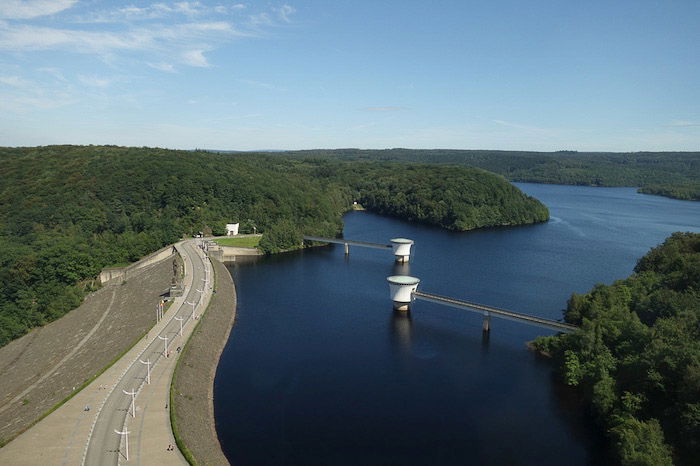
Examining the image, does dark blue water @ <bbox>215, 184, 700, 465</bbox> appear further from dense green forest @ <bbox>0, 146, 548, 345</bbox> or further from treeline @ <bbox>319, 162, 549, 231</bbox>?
treeline @ <bbox>319, 162, 549, 231</bbox>

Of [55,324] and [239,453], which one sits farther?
[55,324]

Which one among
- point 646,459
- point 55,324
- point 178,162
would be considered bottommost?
point 55,324

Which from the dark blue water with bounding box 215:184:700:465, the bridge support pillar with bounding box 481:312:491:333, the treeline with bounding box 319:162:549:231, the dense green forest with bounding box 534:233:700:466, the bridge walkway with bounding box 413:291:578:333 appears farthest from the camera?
the treeline with bounding box 319:162:549:231

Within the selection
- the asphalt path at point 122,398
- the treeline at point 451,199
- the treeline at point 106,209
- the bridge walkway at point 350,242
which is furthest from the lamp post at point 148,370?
the treeline at point 451,199

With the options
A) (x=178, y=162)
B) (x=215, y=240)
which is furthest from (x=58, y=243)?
(x=178, y=162)

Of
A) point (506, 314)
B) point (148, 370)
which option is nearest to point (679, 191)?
point (506, 314)

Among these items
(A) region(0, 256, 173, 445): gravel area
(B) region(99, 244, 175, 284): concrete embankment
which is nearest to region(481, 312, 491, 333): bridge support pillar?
(A) region(0, 256, 173, 445): gravel area

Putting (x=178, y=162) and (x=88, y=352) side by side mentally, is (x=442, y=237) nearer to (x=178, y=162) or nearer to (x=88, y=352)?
(x=178, y=162)
